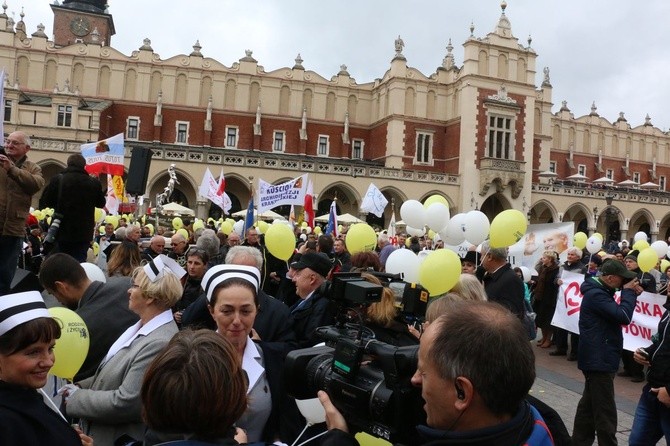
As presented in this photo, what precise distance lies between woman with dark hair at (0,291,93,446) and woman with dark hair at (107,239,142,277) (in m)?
3.02

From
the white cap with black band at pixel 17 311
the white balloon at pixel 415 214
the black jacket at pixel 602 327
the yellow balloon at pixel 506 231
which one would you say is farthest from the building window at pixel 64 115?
the white cap with black band at pixel 17 311

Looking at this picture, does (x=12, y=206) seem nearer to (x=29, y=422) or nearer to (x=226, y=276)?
(x=226, y=276)

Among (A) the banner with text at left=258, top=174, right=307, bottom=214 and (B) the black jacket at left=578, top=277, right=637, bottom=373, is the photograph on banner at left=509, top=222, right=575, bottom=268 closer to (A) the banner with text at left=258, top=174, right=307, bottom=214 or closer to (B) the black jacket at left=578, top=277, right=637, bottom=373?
(A) the banner with text at left=258, top=174, right=307, bottom=214

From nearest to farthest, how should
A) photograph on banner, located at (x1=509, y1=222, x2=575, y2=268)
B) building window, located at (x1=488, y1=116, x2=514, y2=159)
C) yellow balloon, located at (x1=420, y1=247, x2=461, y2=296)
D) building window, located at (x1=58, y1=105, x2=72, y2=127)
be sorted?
yellow balloon, located at (x1=420, y1=247, x2=461, y2=296)
photograph on banner, located at (x1=509, y1=222, x2=575, y2=268)
building window, located at (x1=58, y1=105, x2=72, y2=127)
building window, located at (x1=488, y1=116, x2=514, y2=159)

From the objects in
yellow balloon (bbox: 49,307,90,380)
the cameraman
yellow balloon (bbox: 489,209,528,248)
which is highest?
yellow balloon (bbox: 489,209,528,248)

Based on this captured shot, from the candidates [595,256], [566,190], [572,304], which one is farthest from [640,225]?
[572,304]

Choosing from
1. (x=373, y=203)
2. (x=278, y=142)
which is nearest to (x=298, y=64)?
(x=278, y=142)

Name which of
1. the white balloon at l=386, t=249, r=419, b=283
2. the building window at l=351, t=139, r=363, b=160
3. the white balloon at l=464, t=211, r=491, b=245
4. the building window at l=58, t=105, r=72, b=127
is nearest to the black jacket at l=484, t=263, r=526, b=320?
the white balloon at l=386, t=249, r=419, b=283

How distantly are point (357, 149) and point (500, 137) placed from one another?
10367mm

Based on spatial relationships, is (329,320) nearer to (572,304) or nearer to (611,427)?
(611,427)

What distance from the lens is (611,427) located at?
4414 mm

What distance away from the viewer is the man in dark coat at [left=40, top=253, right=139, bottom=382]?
123 inches

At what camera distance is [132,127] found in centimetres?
3528

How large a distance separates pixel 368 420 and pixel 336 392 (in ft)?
0.50
